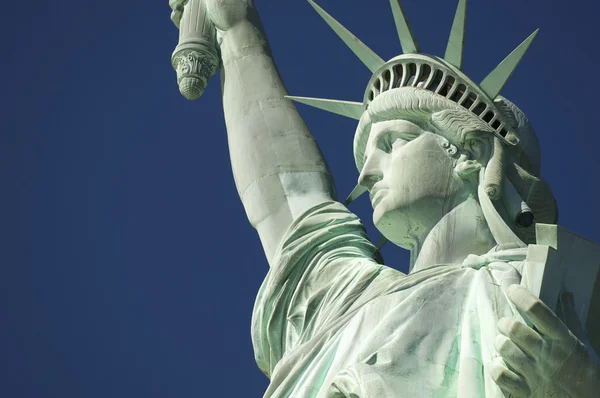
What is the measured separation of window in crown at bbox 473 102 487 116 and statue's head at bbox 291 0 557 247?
1 centimetres

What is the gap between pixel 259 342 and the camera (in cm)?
1286

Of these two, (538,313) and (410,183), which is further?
(410,183)

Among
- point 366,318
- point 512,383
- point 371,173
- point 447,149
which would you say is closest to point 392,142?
point 371,173

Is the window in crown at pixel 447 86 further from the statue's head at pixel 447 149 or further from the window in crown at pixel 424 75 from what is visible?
the window in crown at pixel 424 75

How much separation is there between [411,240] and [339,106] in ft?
5.61

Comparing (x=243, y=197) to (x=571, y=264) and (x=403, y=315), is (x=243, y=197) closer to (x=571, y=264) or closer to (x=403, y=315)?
(x=403, y=315)

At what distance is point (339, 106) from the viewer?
13547 mm

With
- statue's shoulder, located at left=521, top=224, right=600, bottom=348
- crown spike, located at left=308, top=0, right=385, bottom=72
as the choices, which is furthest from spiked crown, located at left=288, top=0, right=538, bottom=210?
statue's shoulder, located at left=521, top=224, right=600, bottom=348

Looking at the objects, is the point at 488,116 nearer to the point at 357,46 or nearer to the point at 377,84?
the point at 377,84

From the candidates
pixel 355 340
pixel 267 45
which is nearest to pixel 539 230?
pixel 355 340

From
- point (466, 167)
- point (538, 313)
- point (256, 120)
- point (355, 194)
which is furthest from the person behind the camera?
point (256, 120)

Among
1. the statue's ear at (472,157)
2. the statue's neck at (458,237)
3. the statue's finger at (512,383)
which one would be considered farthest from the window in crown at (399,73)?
the statue's finger at (512,383)

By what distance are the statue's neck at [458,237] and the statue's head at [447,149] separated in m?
0.07

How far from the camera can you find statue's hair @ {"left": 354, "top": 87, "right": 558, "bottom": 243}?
39.5 feet
